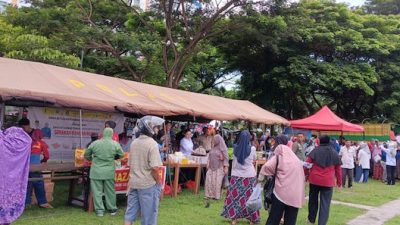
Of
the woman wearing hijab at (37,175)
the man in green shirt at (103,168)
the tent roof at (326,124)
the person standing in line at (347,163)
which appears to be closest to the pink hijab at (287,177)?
the man in green shirt at (103,168)

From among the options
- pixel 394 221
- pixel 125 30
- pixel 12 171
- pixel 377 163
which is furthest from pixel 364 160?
pixel 12 171

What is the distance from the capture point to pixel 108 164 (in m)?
7.53

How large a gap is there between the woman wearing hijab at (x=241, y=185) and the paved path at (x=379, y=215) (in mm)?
2274

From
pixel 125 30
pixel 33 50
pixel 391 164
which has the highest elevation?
pixel 125 30

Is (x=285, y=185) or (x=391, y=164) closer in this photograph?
(x=285, y=185)

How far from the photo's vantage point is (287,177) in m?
5.99

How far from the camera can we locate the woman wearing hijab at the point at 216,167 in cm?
934

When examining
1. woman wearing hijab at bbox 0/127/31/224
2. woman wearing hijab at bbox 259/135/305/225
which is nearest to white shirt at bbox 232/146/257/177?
woman wearing hijab at bbox 259/135/305/225

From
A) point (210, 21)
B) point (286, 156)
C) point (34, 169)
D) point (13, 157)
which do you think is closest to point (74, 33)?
point (210, 21)

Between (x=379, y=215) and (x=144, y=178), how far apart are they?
21.2 feet

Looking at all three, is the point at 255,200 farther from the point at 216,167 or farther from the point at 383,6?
the point at 383,6

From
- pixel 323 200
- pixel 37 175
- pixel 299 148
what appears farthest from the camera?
pixel 299 148

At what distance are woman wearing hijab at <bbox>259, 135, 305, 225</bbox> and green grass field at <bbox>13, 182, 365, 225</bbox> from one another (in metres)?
1.85

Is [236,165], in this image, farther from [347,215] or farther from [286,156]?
[347,215]
